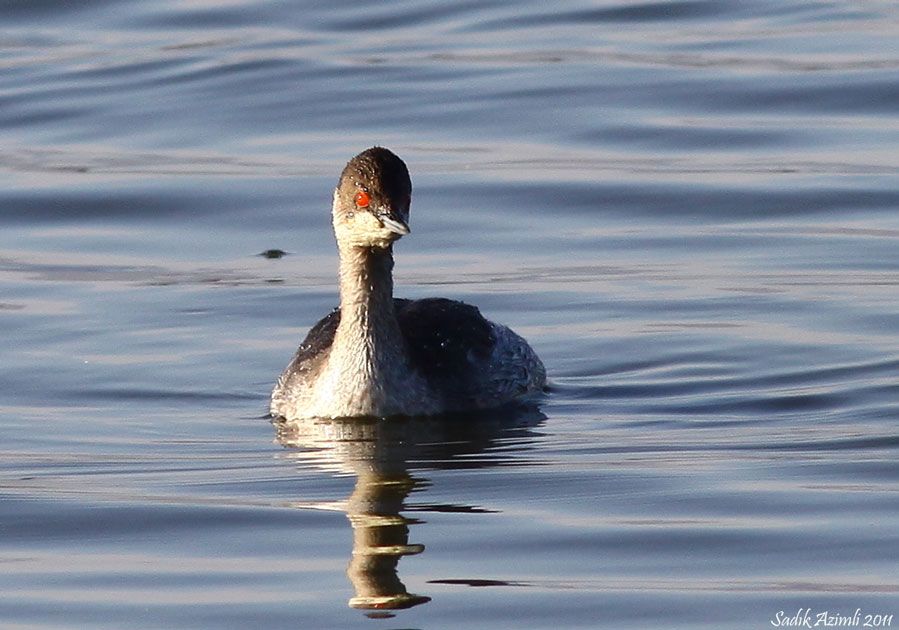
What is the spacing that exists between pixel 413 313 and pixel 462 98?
352 inches

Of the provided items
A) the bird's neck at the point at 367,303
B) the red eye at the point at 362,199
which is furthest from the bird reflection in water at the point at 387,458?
the red eye at the point at 362,199

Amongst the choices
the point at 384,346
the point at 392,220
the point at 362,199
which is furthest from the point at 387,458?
the point at 362,199

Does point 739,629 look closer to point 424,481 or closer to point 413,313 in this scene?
point 424,481

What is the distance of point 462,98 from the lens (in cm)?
2242

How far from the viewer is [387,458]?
1203cm

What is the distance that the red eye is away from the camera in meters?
12.4

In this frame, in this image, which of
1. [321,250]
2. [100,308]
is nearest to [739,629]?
[100,308]

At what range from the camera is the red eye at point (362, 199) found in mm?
12398

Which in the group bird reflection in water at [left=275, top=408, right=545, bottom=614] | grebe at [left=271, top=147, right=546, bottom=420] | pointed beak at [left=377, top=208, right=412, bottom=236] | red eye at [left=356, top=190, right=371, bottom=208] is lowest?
bird reflection in water at [left=275, top=408, right=545, bottom=614]

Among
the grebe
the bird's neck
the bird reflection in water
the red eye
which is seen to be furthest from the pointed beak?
the bird reflection in water

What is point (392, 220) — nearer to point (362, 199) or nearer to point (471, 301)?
point (362, 199)

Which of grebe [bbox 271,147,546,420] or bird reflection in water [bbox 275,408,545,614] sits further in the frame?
grebe [bbox 271,147,546,420]

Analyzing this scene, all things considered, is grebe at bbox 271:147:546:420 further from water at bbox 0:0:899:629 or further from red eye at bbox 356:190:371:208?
water at bbox 0:0:899:629

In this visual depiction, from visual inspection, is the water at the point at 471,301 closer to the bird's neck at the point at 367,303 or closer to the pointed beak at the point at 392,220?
the bird's neck at the point at 367,303
